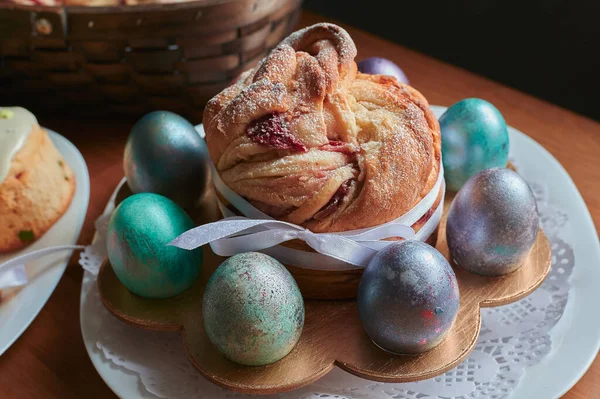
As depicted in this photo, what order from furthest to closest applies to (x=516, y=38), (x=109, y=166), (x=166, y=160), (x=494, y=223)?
1. (x=516, y=38)
2. (x=109, y=166)
3. (x=166, y=160)
4. (x=494, y=223)

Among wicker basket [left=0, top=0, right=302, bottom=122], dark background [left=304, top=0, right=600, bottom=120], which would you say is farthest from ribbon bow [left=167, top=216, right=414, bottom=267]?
dark background [left=304, top=0, right=600, bottom=120]

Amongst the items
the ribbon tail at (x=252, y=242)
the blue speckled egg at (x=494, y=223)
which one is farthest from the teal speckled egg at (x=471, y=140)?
the ribbon tail at (x=252, y=242)

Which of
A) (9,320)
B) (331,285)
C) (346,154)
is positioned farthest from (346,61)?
(9,320)

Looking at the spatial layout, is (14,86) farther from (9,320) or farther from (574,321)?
(574,321)

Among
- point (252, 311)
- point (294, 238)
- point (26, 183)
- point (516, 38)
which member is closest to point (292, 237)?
point (294, 238)

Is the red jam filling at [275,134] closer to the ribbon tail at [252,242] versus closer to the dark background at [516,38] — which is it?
the ribbon tail at [252,242]

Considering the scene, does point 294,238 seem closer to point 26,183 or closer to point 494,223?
point 494,223
